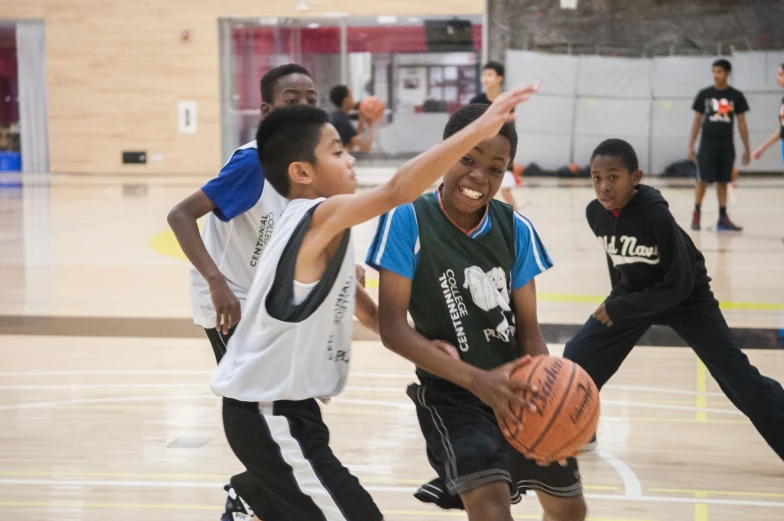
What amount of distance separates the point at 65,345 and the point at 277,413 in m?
4.19

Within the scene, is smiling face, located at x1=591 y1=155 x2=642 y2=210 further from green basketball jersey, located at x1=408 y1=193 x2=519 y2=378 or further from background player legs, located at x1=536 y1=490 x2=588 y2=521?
background player legs, located at x1=536 y1=490 x2=588 y2=521

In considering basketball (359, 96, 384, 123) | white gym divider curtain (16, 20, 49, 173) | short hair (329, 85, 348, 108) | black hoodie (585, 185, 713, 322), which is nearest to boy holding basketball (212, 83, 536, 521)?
black hoodie (585, 185, 713, 322)

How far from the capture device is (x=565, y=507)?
2.79m

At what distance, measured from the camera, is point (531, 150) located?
20.2m

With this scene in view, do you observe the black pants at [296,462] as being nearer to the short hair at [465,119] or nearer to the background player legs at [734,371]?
the short hair at [465,119]

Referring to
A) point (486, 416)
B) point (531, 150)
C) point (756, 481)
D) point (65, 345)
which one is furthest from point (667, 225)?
point (531, 150)

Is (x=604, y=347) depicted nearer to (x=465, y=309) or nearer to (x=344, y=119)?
(x=465, y=309)

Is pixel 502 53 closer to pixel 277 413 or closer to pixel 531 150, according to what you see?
pixel 531 150

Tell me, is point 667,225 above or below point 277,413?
above

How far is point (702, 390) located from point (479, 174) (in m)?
3.21

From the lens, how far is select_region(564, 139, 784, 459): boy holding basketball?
387 cm

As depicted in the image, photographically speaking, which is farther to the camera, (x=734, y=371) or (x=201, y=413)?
(x=201, y=413)

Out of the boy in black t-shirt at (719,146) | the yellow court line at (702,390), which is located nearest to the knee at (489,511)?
the yellow court line at (702,390)

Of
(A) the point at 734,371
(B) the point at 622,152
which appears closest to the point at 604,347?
(A) the point at 734,371
